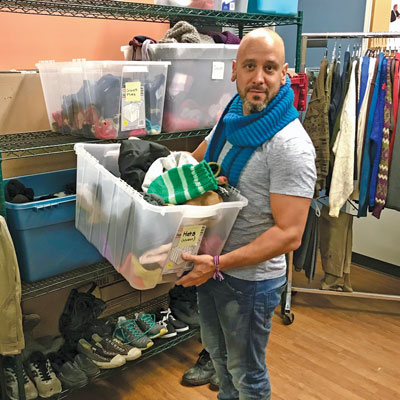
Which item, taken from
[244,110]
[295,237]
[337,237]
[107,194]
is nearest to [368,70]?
[337,237]

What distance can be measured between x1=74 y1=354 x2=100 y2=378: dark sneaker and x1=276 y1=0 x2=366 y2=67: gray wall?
2758mm

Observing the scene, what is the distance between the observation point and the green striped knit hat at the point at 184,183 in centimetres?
138

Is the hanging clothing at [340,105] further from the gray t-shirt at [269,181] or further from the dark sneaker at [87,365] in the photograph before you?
the dark sneaker at [87,365]

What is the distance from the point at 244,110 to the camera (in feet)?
4.92

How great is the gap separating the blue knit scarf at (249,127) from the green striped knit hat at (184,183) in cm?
12

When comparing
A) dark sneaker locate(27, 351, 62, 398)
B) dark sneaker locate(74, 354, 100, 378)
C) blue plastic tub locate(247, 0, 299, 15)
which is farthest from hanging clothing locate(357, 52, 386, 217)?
dark sneaker locate(27, 351, 62, 398)

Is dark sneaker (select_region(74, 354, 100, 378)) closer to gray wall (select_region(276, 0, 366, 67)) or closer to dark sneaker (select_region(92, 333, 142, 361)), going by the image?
dark sneaker (select_region(92, 333, 142, 361))

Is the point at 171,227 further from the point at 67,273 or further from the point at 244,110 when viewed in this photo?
the point at 67,273

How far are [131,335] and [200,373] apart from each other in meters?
0.38

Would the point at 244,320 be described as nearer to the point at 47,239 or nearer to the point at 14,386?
the point at 47,239

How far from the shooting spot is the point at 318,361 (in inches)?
99.0

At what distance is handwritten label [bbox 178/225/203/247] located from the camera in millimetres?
1395

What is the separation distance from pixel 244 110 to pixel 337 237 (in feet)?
5.54

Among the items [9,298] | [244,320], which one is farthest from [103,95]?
[244,320]
